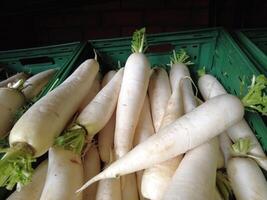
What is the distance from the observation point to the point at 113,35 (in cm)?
271

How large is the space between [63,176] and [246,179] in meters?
0.53

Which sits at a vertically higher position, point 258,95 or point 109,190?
point 258,95

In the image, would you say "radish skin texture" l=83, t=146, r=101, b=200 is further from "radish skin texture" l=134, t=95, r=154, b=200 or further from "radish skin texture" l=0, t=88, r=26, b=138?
"radish skin texture" l=0, t=88, r=26, b=138

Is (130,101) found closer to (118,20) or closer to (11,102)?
(11,102)

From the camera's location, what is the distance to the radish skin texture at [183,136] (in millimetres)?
882

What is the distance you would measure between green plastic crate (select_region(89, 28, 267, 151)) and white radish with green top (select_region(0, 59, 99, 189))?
48 centimetres

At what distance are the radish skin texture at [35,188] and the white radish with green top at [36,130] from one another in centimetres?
5

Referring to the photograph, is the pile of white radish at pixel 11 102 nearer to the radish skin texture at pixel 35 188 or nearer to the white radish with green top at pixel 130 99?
the radish skin texture at pixel 35 188

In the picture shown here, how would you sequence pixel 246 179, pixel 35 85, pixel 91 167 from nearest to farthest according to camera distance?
pixel 246 179 → pixel 91 167 → pixel 35 85

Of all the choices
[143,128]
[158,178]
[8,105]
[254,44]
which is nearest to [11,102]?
[8,105]

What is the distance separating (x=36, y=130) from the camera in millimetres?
822

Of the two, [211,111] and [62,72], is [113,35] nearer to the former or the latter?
[62,72]

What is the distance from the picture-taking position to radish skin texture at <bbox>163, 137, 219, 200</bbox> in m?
0.75

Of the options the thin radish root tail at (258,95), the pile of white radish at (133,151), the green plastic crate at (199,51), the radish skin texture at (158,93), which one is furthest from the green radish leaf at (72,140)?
the green plastic crate at (199,51)
